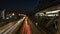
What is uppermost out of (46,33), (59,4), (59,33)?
(59,4)

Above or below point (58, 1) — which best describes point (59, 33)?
below

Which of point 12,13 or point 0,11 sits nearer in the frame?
point 0,11

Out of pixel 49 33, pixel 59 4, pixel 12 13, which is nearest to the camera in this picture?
pixel 59 4

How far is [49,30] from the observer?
4.66 meters

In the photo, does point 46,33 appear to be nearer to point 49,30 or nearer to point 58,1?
point 49,30

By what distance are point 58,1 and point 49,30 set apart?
2.40 m

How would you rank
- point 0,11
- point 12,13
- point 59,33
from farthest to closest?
point 12,13 → point 0,11 → point 59,33

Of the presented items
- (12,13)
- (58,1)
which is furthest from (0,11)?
(58,1)

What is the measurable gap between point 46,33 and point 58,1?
2.27m

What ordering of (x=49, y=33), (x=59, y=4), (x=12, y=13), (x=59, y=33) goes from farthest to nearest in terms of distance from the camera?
(x=12, y=13), (x=49, y=33), (x=59, y=33), (x=59, y=4)

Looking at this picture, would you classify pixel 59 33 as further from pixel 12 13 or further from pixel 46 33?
pixel 12 13

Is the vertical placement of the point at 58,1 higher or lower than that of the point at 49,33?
higher

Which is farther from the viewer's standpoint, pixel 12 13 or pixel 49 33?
pixel 12 13

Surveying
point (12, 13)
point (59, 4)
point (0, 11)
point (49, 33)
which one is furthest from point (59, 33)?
point (12, 13)
